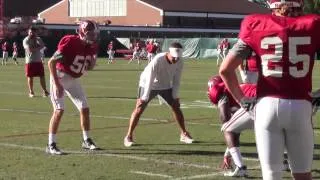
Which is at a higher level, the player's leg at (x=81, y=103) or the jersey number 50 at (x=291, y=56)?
the jersey number 50 at (x=291, y=56)

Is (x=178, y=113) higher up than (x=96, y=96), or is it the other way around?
(x=178, y=113)

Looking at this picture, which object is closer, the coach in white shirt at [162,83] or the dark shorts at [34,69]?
the coach in white shirt at [162,83]

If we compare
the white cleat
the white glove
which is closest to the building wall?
the white cleat

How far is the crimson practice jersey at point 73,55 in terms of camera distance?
948cm

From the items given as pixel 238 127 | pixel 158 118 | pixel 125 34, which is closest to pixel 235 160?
pixel 238 127

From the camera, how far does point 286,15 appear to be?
4746 mm

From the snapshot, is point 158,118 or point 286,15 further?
point 158,118

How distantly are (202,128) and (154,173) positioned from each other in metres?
4.23

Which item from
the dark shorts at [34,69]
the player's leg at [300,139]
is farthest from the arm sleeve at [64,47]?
the dark shorts at [34,69]

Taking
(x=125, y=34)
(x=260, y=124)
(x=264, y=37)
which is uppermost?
(x=264, y=37)

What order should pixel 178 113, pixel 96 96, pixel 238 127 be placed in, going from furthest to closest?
pixel 96 96 < pixel 178 113 < pixel 238 127

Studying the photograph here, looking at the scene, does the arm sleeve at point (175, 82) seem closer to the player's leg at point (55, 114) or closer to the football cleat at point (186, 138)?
the football cleat at point (186, 138)

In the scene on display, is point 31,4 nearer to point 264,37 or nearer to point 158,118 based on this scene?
point 158,118

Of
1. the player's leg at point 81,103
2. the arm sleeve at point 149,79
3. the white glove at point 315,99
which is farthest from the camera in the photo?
the arm sleeve at point 149,79
